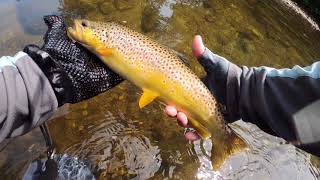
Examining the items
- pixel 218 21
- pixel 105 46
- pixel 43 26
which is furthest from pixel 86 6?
pixel 105 46

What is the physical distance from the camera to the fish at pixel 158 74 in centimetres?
325

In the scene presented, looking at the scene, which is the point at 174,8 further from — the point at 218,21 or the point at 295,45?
the point at 295,45

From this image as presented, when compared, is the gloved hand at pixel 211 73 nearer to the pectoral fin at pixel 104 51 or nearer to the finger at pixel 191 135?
the finger at pixel 191 135

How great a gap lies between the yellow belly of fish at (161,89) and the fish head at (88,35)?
12 cm

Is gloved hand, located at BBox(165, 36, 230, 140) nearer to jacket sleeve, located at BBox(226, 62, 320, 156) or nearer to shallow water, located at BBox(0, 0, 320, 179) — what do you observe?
jacket sleeve, located at BBox(226, 62, 320, 156)

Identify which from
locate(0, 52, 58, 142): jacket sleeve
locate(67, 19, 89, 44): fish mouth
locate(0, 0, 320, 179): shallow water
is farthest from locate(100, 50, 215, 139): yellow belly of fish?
locate(0, 0, 320, 179): shallow water

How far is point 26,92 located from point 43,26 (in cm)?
354

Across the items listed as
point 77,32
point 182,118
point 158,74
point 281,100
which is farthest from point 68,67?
point 281,100

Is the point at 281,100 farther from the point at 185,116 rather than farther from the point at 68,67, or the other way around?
the point at 68,67

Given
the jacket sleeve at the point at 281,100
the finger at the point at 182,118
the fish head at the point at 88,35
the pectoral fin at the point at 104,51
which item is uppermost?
the jacket sleeve at the point at 281,100

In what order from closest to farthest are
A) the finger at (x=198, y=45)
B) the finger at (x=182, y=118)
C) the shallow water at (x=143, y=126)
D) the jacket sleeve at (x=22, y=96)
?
the jacket sleeve at (x=22, y=96), the finger at (x=198, y=45), the finger at (x=182, y=118), the shallow water at (x=143, y=126)

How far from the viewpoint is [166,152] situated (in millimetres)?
4559

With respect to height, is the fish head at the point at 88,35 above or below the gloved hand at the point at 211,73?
below

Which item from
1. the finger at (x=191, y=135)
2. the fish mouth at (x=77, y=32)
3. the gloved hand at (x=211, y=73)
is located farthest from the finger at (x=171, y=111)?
the fish mouth at (x=77, y=32)
